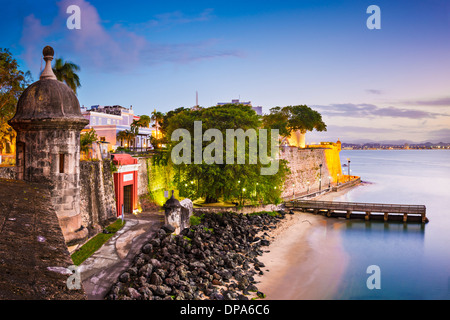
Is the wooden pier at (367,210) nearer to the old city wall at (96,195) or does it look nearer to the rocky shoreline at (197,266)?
the rocky shoreline at (197,266)

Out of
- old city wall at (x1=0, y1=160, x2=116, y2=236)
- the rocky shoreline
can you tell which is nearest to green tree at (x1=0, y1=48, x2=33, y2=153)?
old city wall at (x1=0, y1=160, x2=116, y2=236)

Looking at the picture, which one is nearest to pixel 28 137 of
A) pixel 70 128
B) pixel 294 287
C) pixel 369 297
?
pixel 70 128

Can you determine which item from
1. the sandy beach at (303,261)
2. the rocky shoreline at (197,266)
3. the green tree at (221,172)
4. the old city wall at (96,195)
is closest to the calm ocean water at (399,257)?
the sandy beach at (303,261)

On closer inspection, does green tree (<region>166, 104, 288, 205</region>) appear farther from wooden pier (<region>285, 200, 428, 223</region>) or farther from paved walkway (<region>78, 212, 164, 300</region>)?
paved walkway (<region>78, 212, 164, 300</region>)

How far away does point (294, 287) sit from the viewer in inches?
798

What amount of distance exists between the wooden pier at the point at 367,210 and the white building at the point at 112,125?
84.5ft

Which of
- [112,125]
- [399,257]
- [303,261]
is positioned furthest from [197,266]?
[112,125]

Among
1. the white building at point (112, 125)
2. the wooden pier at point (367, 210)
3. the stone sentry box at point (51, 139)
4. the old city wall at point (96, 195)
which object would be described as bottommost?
the wooden pier at point (367, 210)

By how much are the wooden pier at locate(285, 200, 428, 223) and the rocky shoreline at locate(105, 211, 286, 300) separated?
15.0m

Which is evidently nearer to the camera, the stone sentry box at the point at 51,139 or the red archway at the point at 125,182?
the stone sentry box at the point at 51,139

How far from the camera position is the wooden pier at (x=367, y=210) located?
39.4 metres

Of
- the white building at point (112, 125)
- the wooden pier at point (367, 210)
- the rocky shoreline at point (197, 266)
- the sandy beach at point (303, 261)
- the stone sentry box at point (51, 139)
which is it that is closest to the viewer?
the stone sentry box at point (51, 139)

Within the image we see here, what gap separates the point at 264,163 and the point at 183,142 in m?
9.30

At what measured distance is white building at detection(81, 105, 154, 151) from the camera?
197 feet
